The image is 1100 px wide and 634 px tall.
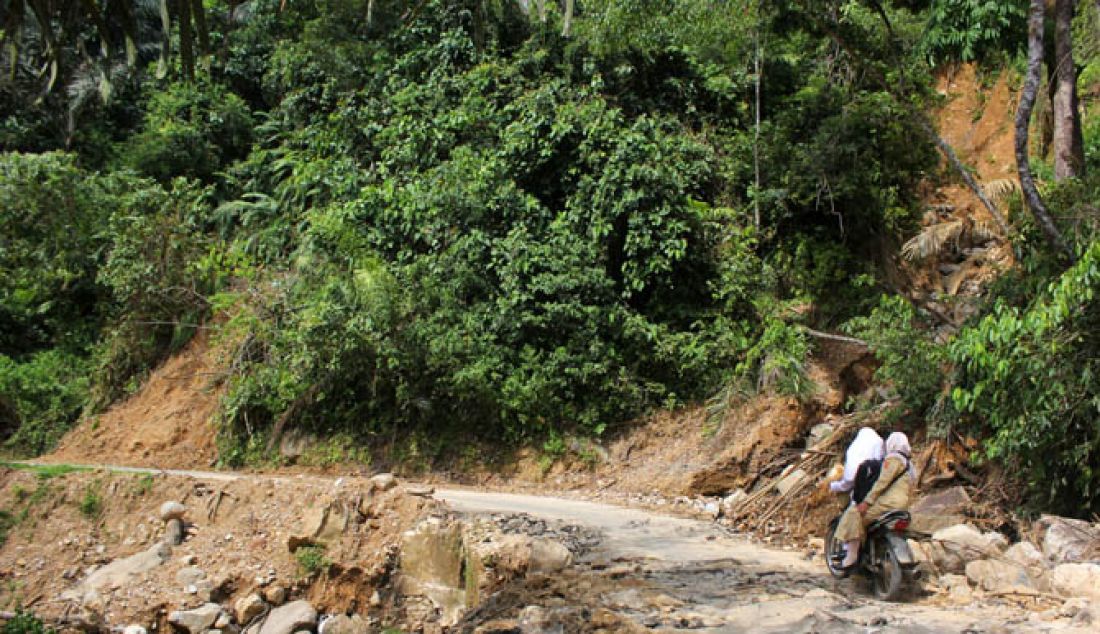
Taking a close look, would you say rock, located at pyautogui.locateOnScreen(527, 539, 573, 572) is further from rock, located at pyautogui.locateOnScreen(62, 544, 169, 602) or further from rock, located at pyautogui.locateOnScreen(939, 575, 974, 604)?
rock, located at pyautogui.locateOnScreen(62, 544, 169, 602)

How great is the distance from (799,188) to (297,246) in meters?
10.9

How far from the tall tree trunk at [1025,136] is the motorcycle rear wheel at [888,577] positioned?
4.02 meters

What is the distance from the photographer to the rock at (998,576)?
727 cm


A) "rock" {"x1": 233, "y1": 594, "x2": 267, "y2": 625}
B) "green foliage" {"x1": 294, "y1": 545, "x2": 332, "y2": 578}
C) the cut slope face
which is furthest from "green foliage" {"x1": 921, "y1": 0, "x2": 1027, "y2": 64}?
the cut slope face

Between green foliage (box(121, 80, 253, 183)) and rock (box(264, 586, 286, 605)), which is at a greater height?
green foliage (box(121, 80, 253, 183))

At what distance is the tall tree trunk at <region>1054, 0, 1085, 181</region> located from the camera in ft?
33.3

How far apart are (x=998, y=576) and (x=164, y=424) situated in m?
14.5

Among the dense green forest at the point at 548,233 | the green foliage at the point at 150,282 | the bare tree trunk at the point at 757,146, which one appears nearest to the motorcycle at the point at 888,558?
the dense green forest at the point at 548,233

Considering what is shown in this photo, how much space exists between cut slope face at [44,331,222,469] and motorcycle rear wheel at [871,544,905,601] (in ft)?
40.3

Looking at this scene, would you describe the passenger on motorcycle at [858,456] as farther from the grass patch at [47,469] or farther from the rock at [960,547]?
the grass patch at [47,469]

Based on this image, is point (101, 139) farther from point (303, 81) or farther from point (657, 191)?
point (657, 191)

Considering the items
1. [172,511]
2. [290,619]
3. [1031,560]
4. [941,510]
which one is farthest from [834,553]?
[172,511]

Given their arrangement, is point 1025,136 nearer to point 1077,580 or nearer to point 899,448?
point 899,448

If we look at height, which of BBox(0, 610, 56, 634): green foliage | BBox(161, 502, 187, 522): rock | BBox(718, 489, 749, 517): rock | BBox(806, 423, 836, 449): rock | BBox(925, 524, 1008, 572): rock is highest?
BBox(806, 423, 836, 449): rock
